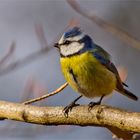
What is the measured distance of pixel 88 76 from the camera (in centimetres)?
239

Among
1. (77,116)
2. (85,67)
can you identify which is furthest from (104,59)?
(77,116)

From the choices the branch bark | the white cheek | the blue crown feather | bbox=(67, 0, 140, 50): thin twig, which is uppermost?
bbox=(67, 0, 140, 50): thin twig

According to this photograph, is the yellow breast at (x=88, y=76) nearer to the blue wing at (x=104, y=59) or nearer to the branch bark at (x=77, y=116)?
the blue wing at (x=104, y=59)

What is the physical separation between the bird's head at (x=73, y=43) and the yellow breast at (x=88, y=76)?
3cm

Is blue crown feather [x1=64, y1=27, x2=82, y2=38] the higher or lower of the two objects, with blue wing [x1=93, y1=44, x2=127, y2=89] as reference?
higher

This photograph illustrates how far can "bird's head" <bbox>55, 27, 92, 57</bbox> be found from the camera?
247 cm

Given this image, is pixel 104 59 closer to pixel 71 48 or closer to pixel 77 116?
pixel 71 48

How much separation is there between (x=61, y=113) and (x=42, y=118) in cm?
8

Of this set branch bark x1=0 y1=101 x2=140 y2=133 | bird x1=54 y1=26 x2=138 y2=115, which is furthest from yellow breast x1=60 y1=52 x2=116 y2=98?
branch bark x1=0 y1=101 x2=140 y2=133

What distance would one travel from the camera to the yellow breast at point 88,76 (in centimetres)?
238

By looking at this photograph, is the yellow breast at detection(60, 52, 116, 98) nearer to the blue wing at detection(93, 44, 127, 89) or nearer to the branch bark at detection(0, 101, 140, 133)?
the blue wing at detection(93, 44, 127, 89)

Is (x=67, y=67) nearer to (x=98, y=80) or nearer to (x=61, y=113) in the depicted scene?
(x=98, y=80)

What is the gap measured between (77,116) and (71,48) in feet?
1.55

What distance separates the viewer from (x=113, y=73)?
8.11ft
